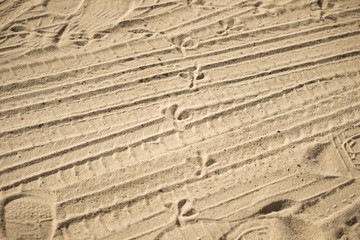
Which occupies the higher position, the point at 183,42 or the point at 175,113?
the point at 183,42

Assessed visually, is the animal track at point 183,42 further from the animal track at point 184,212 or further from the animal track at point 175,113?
the animal track at point 184,212

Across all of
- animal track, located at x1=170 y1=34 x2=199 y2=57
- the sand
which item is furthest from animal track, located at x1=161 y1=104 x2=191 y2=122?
animal track, located at x1=170 y1=34 x2=199 y2=57

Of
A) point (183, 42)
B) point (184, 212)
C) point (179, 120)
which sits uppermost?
point (183, 42)

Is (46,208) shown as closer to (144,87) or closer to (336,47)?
(144,87)

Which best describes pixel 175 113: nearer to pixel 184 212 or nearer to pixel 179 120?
pixel 179 120

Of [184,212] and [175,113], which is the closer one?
[184,212]

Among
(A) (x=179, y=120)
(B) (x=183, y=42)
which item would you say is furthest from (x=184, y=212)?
(B) (x=183, y=42)

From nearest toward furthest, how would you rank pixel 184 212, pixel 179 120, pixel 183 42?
pixel 184 212 < pixel 179 120 < pixel 183 42

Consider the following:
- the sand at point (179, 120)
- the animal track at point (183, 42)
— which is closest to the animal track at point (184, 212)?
the sand at point (179, 120)

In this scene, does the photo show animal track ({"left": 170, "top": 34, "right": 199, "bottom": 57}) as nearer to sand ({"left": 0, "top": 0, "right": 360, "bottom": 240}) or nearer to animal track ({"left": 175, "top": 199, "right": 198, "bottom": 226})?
sand ({"left": 0, "top": 0, "right": 360, "bottom": 240})

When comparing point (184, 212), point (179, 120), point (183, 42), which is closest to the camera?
point (184, 212)
